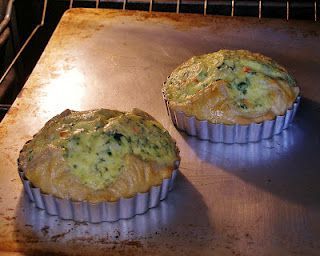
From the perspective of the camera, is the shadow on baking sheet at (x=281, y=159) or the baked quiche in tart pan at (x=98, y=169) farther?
the shadow on baking sheet at (x=281, y=159)

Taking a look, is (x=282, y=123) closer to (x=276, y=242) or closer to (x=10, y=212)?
(x=276, y=242)

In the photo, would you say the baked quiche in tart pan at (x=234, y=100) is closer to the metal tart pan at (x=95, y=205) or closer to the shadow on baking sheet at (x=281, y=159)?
the shadow on baking sheet at (x=281, y=159)

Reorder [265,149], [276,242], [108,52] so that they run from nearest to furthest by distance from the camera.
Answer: [276,242] → [265,149] → [108,52]

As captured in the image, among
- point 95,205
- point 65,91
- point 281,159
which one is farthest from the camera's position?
point 65,91

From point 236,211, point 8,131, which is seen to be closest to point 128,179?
point 236,211

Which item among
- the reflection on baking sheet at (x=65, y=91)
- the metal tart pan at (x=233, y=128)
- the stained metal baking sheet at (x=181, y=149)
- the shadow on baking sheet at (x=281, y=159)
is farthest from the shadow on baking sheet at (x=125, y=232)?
the reflection on baking sheet at (x=65, y=91)

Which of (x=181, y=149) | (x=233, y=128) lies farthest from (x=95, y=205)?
(x=233, y=128)

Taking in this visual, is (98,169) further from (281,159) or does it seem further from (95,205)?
(281,159)

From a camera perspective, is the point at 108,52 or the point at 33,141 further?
the point at 108,52
